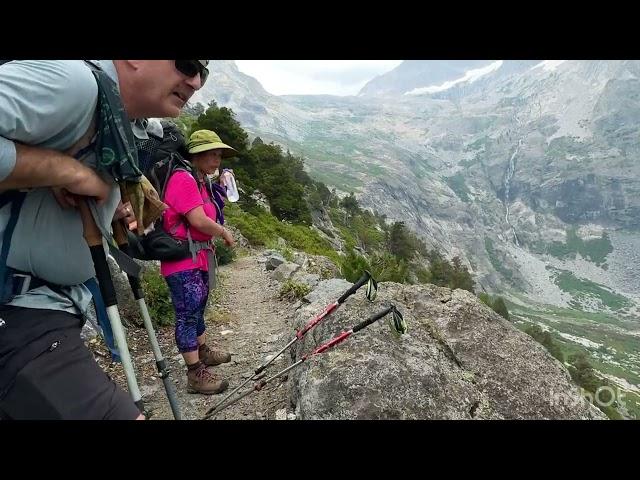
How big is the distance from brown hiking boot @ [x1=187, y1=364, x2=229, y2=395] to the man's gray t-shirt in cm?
271

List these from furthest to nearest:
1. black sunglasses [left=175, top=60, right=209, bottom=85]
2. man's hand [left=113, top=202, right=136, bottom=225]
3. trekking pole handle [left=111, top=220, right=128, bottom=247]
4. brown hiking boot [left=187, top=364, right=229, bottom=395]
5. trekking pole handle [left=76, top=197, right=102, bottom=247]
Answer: brown hiking boot [left=187, top=364, right=229, bottom=395] < trekking pole handle [left=111, top=220, right=128, bottom=247] < man's hand [left=113, top=202, right=136, bottom=225] < black sunglasses [left=175, top=60, right=209, bottom=85] < trekking pole handle [left=76, top=197, right=102, bottom=247]

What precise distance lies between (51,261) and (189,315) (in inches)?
101

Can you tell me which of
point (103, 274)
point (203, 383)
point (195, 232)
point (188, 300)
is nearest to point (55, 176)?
point (103, 274)

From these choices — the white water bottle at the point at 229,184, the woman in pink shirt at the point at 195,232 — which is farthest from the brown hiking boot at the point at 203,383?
the white water bottle at the point at 229,184

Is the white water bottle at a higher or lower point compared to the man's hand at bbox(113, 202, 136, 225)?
lower

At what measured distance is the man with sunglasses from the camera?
1447mm

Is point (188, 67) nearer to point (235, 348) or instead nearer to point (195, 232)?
point (195, 232)

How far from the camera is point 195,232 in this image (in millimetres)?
4102

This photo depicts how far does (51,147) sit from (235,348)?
193 inches

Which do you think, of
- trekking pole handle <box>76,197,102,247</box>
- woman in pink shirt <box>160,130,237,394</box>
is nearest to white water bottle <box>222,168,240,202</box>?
woman in pink shirt <box>160,130,237,394</box>

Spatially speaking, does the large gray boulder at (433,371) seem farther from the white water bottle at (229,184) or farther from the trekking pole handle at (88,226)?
the trekking pole handle at (88,226)

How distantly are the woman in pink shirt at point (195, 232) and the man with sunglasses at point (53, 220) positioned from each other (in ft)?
6.03

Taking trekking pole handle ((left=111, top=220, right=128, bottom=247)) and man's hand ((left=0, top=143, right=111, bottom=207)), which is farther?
trekking pole handle ((left=111, top=220, right=128, bottom=247))

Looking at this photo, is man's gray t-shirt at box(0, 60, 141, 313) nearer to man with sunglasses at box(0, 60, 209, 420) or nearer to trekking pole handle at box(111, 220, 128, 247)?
man with sunglasses at box(0, 60, 209, 420)
